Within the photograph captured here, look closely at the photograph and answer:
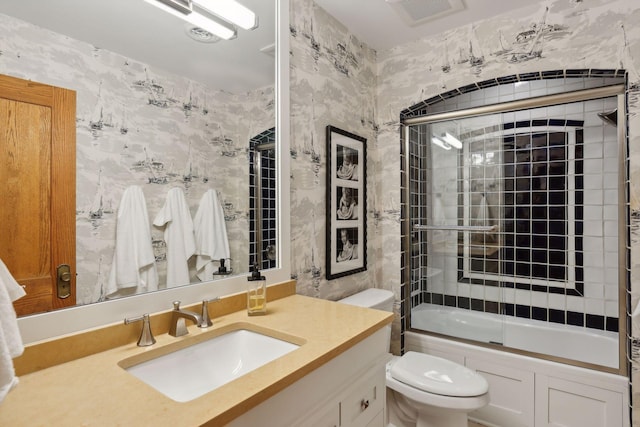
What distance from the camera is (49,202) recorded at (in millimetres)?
→ 929

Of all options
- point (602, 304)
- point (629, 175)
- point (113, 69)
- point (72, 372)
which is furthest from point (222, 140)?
point (602, 304)

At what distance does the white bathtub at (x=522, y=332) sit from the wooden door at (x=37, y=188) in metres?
2.25

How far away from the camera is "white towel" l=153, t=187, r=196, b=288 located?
120cm

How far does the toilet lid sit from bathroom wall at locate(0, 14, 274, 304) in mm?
1111

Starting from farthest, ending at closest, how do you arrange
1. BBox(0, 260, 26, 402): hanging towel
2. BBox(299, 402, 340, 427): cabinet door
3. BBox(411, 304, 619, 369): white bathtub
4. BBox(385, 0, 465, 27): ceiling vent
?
BBox(411, 304, 619, 369): white bathtub → BBox(385, 0, 465, 27): ceiling vent → BBox(299, 402, 340, 427): cabinet door → BBox(0, 260, 26, 402): hanging towel

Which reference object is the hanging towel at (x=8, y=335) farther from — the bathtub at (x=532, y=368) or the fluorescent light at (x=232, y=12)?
the bathtub at (x=532, y=368)

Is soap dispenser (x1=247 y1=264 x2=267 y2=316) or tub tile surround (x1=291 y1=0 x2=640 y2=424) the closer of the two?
soap dispenser (x1=247 y1=264 x2=267 y2=316)

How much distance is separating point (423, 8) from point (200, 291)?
76.8 inches

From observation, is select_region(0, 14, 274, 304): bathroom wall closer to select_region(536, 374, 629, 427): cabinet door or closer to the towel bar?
the towel bar

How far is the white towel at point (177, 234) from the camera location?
47.4 inches

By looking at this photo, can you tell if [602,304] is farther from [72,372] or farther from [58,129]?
[58,129]

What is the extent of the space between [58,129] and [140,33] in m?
0.43

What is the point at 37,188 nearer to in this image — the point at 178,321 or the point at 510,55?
the point at 178,321

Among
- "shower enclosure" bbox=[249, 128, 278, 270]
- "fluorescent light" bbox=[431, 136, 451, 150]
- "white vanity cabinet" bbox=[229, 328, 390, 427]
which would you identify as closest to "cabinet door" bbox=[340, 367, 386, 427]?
"white vanity cabinet" bbox=[229, 328, 390, 427]
